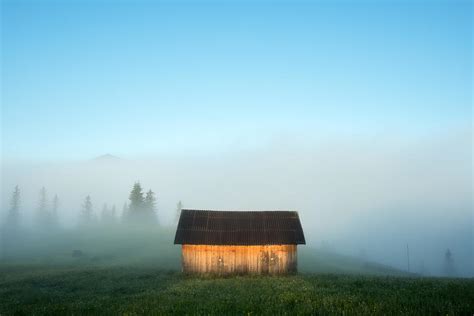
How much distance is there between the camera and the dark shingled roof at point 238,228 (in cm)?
3675

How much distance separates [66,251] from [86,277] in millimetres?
52754

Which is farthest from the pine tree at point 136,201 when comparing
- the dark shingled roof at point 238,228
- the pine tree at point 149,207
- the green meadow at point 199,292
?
the dark shingled roof at point 238,228

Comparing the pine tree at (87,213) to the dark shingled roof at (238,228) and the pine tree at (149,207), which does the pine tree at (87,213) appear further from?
the dark shingled roof at (238,228)

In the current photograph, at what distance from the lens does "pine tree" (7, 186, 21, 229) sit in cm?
11719

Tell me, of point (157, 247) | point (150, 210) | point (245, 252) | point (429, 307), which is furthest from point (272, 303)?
point (150, 210)

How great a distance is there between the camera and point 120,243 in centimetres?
9056

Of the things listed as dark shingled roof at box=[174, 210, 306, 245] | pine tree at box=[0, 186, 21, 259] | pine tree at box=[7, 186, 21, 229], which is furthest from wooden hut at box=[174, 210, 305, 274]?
pine tree at box=[7, 186, 21, 229]

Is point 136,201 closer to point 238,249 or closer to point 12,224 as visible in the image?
point 12,224

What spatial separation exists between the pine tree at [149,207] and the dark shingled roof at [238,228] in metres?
73.3

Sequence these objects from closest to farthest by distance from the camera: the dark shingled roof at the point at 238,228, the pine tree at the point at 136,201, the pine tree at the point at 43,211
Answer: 1. the dark shingled roof at the point at 238,228
2. the pine tree at the point at 136,201
3. the pine tree at the point at 43,211

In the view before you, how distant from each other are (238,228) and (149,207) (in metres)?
77.6

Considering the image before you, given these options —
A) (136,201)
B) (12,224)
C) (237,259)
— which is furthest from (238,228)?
(12,224)

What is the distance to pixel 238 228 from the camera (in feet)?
126

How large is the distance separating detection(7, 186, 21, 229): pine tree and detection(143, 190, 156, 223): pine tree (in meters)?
44.4
